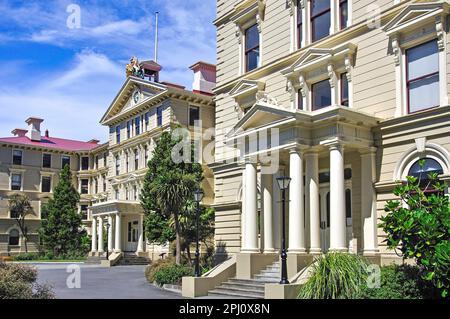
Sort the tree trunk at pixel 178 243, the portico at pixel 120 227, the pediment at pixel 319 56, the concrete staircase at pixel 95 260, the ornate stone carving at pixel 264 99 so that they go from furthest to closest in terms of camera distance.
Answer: the portico at pixel 120 227 < the concrete staircase at pixel 95 260 < the tree trunk at pixel 178 243 < the ornate stone carving at pixel 264 99 < the pediment at pixel 319 56

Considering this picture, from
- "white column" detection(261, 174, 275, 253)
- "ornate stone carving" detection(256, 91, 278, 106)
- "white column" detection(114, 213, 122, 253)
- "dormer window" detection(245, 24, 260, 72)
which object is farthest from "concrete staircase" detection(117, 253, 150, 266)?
"ornate stone carving" detection(256, 91, 278, 106)

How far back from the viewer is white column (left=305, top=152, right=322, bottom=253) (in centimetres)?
1836

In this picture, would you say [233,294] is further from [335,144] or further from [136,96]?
[136,96]

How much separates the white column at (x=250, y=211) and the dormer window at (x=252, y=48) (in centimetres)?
590

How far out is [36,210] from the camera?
2534 inches

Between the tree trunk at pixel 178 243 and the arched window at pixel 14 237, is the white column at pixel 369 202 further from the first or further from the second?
the arched window at pixel 14 237

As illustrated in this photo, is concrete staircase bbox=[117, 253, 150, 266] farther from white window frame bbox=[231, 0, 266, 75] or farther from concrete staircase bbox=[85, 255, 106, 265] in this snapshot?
white window frame bbox=[231, 0, 266, 75]

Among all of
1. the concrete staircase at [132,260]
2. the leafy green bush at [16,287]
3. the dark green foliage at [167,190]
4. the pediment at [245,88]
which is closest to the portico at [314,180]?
the pediment at [245,88]

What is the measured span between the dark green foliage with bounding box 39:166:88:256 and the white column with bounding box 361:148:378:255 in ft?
139

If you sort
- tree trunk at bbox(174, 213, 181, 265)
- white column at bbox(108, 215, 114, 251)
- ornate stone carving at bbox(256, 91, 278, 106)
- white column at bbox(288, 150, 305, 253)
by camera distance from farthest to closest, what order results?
1. white column at bbox(108, 215, 114, 251)
2. tree trunk at bbox(174, 213, 181, 265)
3. ornate stone carving at bbox(256, 91, 278, 106)
4. white column at bbox(288, 150, 305, 253)

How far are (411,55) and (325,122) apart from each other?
335cm

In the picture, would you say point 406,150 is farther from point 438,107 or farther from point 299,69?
point 299,69

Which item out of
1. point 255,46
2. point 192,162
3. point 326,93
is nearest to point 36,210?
point 192,162

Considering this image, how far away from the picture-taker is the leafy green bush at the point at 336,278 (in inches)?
552
